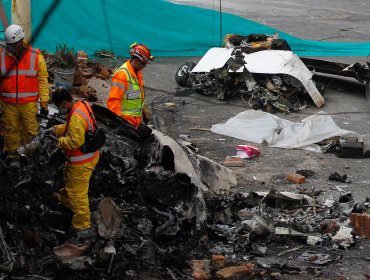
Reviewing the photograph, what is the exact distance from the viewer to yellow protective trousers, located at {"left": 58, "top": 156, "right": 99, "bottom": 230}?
6.55 m

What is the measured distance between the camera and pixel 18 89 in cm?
831

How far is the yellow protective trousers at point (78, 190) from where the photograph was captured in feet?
21.5

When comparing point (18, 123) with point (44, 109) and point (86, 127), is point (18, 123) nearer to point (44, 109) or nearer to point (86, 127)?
point (44, 109)

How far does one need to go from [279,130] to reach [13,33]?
527 cm

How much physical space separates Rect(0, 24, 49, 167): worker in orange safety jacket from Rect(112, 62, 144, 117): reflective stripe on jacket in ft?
3.31

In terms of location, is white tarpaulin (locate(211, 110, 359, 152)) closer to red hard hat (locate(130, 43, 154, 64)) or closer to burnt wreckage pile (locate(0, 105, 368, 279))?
burnt wreckage pile (locate(0, 105, 368, 279))

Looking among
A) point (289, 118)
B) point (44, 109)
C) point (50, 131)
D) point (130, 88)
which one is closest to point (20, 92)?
point (44, 109)

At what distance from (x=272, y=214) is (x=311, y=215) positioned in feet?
1.52

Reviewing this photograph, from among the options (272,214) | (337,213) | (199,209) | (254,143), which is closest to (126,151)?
(199,209)

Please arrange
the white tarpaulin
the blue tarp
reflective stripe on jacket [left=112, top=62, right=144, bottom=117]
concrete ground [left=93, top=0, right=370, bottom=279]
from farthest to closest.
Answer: the blue tarp, the white tarpaulin, concrete ground [left=93, top=0, right=370, bottom=279], reflective stripe on jacket [left=112, top=62, right=144, bottom=117]

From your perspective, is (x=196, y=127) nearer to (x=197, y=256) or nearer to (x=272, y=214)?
(x=272, y=214)

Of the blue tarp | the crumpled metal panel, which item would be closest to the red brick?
the crumpled metal panel

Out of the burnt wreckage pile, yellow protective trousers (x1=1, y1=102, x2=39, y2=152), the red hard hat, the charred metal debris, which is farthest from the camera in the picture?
the charred metal debris

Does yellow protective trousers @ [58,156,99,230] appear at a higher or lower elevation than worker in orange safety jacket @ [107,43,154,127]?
lower
